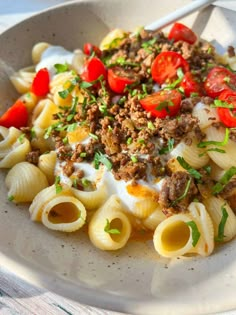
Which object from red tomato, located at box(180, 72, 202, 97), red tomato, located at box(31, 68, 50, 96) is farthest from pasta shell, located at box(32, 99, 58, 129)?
red tomato, located at box(180, 72, 202, 97)

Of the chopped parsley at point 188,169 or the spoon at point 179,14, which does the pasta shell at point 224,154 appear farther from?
the spoon at point 179,14

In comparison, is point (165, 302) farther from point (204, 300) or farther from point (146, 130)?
point (146, 130)

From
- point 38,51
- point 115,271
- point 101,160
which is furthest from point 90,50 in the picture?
point 115,271

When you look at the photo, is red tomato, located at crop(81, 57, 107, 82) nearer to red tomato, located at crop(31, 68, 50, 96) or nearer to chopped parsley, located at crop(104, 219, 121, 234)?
red tomato, located at crop(31, 68, 50, 96)

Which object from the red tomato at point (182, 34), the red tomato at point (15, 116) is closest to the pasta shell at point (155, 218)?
the red tomato at point (15, 116)

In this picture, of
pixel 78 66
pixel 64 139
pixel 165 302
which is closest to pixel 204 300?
pixel 165 302
